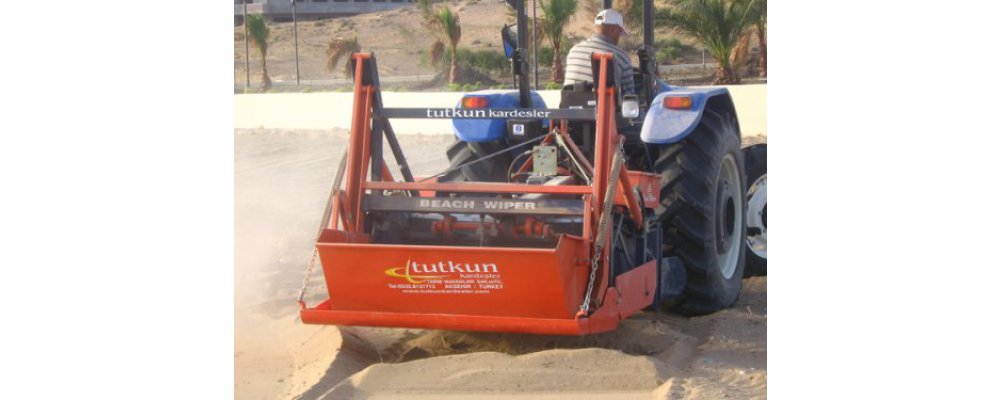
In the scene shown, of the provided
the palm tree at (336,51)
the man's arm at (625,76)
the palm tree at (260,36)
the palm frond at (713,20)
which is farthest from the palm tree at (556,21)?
the man's arm at (625,76)

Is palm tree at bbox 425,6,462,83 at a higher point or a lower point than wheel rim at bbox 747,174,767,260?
higher

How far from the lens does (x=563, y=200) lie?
16.3ft

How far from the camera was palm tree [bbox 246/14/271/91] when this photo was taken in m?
16.9

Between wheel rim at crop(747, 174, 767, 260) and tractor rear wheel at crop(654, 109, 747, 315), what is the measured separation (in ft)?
2.39

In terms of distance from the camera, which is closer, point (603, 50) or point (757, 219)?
point (603, 50)

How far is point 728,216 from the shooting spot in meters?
6.20

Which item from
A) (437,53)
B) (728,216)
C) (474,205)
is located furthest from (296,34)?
Answer: (474,205)

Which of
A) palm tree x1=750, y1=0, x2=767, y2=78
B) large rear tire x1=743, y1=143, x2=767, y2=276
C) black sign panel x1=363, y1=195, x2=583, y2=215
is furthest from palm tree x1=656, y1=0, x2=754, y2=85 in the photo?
black sign panel x1=363, y1=195, x2=583, y2=215

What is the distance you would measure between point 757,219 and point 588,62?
5.78 feet

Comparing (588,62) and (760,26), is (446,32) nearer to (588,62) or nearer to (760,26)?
(760,26)

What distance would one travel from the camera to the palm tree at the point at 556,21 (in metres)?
20.1

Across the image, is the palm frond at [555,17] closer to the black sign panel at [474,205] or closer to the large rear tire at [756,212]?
the large rear tire at [756,212]

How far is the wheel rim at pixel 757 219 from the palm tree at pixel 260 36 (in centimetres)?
1106

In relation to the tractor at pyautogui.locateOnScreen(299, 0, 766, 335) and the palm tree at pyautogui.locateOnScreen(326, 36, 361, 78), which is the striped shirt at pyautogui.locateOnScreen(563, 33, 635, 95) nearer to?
the tractor at pyautogui.locateOnScreen(299, 0, 766, 335)
